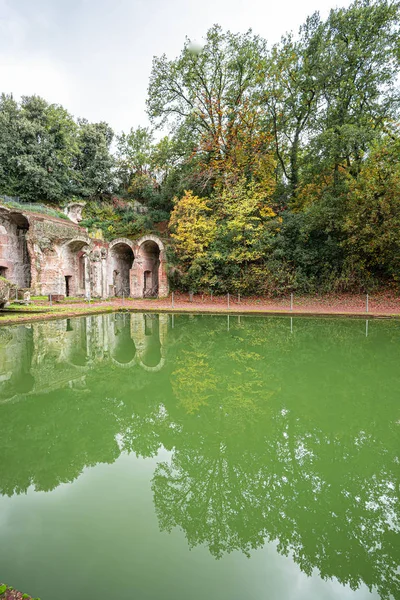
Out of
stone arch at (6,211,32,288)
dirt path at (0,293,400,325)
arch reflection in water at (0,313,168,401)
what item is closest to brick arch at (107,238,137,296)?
dirt path at (0,293,400,325)

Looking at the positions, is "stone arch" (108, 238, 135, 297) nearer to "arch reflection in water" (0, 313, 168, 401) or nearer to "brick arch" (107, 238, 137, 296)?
"brick arch" (107, 238, 137, 296)

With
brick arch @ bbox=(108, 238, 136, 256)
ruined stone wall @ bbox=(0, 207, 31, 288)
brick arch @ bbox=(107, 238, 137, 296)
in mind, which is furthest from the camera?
brick arch @ bbox=(107, 238, 137, 296)

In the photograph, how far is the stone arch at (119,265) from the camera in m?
25.2

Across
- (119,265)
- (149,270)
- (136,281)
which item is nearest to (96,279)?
(136,281)

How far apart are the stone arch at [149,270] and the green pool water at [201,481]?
54.7ft

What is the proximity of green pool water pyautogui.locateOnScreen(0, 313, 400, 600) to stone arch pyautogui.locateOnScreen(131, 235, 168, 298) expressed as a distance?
54.7 ft

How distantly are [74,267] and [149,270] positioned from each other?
20.2ft

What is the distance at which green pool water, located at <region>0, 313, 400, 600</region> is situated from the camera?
1979 millimetres

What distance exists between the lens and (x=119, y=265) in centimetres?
2697

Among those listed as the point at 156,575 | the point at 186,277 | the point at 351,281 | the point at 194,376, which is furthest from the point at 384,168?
the point at 156,575

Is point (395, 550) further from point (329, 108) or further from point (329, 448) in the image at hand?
point (329, 108)

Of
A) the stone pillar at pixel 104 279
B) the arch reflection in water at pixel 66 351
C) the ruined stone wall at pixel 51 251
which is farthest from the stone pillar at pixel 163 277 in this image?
the arch reflection in water at pixel 66 351

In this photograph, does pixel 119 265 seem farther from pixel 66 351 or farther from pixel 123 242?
pixel 66 351

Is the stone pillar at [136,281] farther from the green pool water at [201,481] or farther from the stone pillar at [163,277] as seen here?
the green pool water at [201,481]
